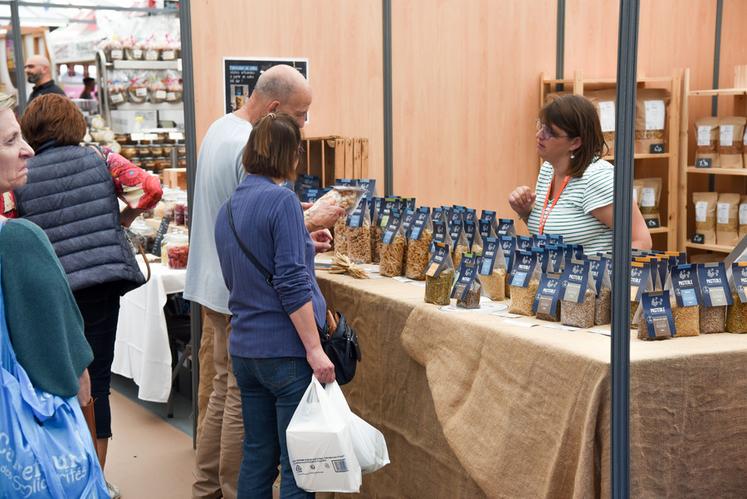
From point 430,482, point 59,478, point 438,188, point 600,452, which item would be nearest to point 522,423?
point 600,452

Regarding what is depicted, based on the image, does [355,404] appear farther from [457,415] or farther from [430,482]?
[457,415]

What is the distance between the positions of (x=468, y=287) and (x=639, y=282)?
58 centimetres

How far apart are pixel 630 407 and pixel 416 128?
2747 millimetres

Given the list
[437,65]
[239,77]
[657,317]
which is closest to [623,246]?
[657,317]

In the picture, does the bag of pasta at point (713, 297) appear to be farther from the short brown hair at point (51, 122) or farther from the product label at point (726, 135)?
the product label at point (726, 135)

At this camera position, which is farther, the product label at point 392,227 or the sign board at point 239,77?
the sign board at point 239,77

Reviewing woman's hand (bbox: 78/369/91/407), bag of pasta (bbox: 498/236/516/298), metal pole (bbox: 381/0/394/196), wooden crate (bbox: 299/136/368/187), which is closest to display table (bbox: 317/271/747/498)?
bag of pasta (bbox: 498/236/516/298)

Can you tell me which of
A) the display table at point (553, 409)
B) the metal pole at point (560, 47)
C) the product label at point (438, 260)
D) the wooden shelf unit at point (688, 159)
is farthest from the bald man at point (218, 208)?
the wooden shelf unit at point (688, 159)

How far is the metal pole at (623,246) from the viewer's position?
208 centimetres

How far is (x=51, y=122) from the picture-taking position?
340 centimetres

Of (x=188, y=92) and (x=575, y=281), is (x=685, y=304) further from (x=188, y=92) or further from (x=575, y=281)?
(x=188, y=92)

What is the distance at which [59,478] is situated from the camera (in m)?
1.75

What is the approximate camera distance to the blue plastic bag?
5.60ft

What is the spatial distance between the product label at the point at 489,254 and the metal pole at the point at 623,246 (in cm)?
82
